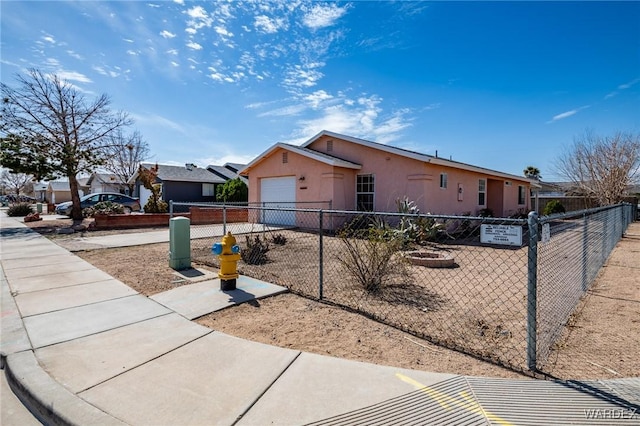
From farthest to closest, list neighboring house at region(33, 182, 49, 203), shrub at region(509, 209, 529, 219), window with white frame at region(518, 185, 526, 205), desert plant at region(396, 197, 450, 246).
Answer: neighboring house at region(33, 182, 49, 203), window with white frame at region(518, 185, 526, 205), shrub at region(509, 209, 529, 219), desert plant at region(396, 197, 450, 246)

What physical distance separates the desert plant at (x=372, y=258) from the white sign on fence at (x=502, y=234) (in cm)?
206

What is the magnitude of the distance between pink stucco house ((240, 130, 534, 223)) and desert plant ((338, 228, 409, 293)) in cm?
749

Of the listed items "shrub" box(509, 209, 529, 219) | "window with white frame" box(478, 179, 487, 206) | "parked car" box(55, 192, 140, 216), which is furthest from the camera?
"parked car" box(55, 192, 140, 216)

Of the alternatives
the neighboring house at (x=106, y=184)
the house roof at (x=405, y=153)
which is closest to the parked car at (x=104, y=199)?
the neighboring house at (x=106, y=184)

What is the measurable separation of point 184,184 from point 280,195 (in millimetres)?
14851

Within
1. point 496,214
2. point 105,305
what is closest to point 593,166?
point 496,214

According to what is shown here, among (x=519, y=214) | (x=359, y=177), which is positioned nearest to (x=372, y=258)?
(x=359, y=177)

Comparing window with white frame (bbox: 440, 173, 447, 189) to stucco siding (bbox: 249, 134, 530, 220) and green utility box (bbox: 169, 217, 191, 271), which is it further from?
green utility box (bbox: 169, 217, 191, 271)

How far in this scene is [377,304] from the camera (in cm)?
498

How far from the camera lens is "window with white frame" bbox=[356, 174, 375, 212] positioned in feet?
48.2

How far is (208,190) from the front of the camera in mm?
29656

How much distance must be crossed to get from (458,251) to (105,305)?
8.65m

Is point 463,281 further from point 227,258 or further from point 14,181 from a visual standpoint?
point 14,181

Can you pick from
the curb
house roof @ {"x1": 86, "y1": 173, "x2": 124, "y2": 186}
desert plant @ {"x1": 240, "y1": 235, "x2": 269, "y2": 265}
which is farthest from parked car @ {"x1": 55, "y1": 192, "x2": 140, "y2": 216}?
the curb
